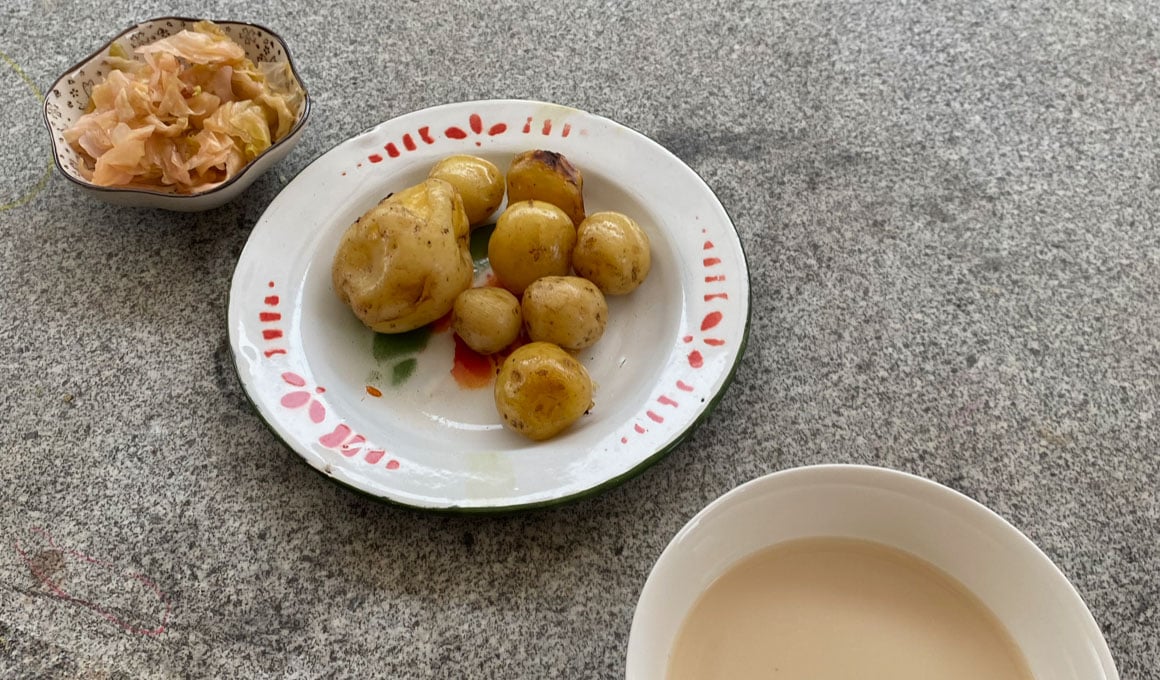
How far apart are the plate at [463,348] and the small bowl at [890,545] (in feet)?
Result: 0.45

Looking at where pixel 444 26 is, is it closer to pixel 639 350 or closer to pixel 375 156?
pixel 375 156

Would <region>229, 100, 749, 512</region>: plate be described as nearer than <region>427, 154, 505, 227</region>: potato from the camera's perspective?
Yes

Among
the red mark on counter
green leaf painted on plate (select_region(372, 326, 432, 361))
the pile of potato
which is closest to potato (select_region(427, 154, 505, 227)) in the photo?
the pile of potato

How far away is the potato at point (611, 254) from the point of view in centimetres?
65

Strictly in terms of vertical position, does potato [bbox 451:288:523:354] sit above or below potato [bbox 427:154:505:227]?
below

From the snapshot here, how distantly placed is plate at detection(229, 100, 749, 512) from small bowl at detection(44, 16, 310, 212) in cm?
4

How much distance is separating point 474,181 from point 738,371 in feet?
0.89

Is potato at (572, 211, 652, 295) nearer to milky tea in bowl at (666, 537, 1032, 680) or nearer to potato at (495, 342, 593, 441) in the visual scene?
potato at (495, 342, 593, 441)

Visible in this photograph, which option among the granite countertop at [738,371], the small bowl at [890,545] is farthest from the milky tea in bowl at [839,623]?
the granite countertop at [738,371]

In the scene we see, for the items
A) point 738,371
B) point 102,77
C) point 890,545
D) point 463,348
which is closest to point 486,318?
point 463,348

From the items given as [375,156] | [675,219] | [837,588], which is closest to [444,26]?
[375,156]

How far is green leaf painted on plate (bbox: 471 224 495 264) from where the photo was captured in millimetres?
727

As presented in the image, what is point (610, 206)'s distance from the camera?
74 centimetres

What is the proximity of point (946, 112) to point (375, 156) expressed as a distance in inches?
22.8
